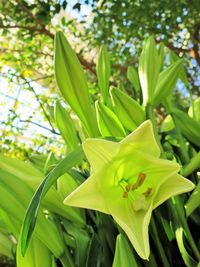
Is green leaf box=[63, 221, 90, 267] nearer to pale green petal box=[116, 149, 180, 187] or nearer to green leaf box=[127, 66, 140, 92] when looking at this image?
pale green petal box=[116, 149, 180, 187]

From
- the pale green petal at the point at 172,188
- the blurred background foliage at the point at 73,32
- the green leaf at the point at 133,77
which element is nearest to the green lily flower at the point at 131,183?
the pale green petal at the point at 172,188

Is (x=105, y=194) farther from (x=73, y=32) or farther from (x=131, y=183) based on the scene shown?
(x=73, y=32)

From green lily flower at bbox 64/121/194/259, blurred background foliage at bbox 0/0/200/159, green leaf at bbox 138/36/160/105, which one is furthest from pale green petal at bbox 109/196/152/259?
blurred background foliage at bbox 0/0/200/159

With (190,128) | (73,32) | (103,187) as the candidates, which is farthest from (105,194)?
(73,32)

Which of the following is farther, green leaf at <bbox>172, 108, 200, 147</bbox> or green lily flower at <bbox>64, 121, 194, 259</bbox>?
green leaf at <bbox>172, 108, 200, 147</bbox>

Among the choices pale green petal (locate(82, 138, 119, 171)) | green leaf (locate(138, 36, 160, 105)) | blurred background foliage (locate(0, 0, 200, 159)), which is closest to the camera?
pale green petal (locate(82, 138, 119, 171))

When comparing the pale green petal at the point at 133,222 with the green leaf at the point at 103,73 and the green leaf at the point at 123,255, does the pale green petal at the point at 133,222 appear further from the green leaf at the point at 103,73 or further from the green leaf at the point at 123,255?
the green leaf at the point at 103,73
